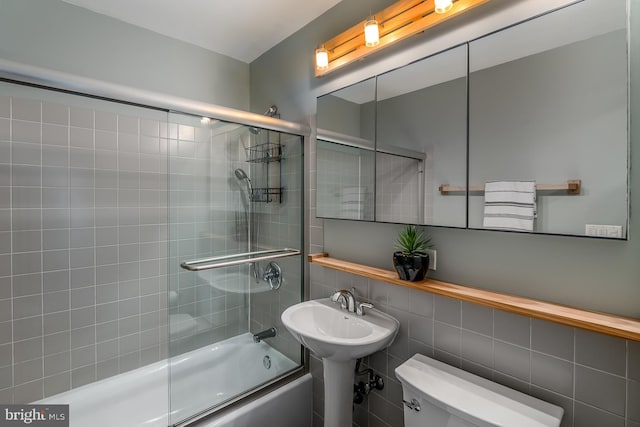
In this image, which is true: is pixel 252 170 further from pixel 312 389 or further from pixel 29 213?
pixel 312 389

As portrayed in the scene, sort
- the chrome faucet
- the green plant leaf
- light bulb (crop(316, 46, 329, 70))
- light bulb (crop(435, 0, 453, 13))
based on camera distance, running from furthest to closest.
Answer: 1. light bulb (crop(316, 46, 329, 70))
2. the chrome faucet
3. the green plant leaf
4. light bulb (crop(435, 0, 453, 13))

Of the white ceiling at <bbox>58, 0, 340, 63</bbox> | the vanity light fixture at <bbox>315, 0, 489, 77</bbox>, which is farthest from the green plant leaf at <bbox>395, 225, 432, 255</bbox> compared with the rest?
the white ceiling at <bbox>58, 0, 340, 63</bbox>

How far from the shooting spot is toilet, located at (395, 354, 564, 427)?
910 mm

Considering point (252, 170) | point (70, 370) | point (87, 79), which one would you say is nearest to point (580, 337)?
point (252, 170)

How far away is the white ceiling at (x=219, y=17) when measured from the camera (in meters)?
1.76

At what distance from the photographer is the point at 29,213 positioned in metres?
1.67

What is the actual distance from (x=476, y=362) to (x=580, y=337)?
37cm

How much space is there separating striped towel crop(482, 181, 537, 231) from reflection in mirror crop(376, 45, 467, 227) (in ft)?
0.32

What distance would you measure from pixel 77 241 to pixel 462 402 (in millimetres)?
2181

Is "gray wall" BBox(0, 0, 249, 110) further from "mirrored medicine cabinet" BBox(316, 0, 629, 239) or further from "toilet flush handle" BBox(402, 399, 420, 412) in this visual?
"toilet flush handle" BBox(402, 399, 420, 412)

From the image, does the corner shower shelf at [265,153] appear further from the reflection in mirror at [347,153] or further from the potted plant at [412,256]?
the potted plant at [412,256]

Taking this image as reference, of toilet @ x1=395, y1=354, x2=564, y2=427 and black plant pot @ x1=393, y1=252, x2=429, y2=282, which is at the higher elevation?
black plant pot @ x1=393, y1=252, x2=429, y2=282

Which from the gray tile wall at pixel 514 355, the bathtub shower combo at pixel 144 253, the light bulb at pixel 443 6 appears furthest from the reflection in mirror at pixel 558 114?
the bathtub shower combo at pixel 144 253

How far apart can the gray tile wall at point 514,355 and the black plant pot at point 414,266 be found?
0.41ft
